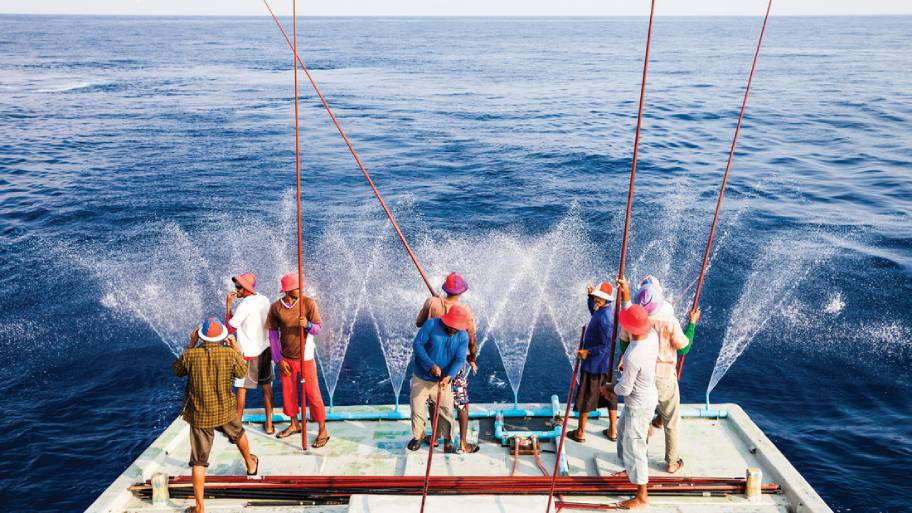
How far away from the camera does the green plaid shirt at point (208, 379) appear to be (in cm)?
565

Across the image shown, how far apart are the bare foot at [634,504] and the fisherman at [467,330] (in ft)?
5.36

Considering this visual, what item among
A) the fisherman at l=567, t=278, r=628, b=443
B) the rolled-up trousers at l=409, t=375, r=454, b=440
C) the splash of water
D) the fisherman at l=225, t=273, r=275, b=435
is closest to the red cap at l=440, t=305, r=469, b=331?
the rolled-up trousers at l=409, t=375, r=454, b=440

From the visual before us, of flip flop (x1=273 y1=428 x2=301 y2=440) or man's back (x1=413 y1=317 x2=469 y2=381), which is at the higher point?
man's back (x1=413 y1=317 x2=469 y2=381)

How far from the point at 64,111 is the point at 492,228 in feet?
107

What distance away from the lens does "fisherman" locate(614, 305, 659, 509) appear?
5.61 meters

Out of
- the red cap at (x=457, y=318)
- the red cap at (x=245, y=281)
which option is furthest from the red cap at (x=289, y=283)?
the red cap at (x=457, y=318)

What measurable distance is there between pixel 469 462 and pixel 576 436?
1.26 meters

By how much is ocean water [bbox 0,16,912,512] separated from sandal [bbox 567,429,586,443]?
3117 millimetres

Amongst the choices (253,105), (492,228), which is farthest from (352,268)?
(253,105)

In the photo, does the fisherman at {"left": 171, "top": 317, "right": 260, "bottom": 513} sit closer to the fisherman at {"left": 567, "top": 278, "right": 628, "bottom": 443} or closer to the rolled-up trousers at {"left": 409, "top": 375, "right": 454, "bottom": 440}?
the rolled-up trousers at {"left": 409, "top": 375, "right": 454, "bottom": 440}

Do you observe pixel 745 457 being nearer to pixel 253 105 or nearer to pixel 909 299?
Result: pixel 909 299

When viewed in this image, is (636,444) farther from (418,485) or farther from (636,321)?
(418,485)

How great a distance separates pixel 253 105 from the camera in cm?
4028

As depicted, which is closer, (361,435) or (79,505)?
(361,435)
